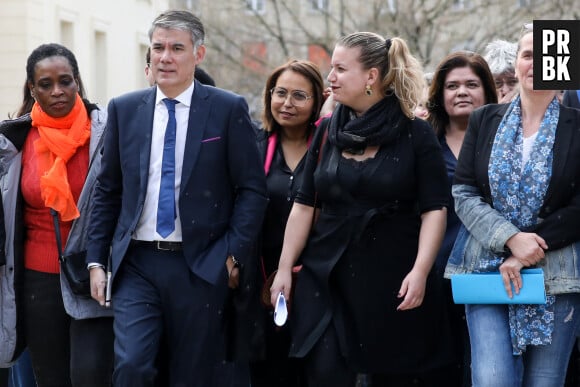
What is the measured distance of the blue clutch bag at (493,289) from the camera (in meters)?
6.56

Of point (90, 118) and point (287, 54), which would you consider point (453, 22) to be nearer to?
point (287, 54)

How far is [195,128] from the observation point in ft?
23.3

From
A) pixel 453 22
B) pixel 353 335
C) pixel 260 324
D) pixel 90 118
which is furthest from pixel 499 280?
pixel 453 22

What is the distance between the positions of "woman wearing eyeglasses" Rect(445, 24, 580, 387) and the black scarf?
58cm

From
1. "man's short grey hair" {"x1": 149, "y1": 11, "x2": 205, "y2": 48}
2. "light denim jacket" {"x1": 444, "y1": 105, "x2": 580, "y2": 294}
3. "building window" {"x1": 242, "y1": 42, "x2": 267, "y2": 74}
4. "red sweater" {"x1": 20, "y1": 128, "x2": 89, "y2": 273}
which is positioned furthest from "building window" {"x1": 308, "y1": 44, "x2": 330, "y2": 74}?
"light denim jacket" {"x1": 444, "y1": 105, "x2": 580, "y2": 294}

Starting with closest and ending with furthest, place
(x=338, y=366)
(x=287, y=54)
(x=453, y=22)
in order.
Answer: (x=338, y=366) < (x=453, y=22) < (x=287, y=54)

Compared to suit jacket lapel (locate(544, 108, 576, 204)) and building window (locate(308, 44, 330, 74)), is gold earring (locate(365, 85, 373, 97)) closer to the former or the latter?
suit jacket lapel (locate(544, 108, 576, 204))

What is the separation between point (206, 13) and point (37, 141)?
3282cm

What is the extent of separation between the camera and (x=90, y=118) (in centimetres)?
791

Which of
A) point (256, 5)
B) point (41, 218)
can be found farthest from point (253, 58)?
point (41, 218)

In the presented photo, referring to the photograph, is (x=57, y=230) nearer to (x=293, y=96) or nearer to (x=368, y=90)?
(x=293, y=96)

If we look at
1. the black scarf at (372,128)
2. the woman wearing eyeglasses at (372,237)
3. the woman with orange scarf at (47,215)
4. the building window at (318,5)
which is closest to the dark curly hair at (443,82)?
the woman wearing eyeglasses at (372,237)

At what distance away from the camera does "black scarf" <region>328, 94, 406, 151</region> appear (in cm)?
714

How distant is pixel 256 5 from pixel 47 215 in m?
35.7
